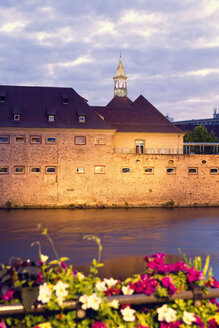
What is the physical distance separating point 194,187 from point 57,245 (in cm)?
1941

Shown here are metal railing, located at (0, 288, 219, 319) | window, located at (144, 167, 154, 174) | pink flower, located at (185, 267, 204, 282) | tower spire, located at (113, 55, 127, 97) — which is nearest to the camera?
metal railing, located at (0, 288, 219, 319)

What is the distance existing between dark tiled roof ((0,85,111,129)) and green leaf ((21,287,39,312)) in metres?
30.3

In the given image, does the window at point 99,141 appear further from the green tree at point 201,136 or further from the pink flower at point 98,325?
the pink flower at point 98,325

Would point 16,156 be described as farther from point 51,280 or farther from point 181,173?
point 51,280

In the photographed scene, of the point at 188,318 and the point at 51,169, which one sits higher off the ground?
the point at 51,169

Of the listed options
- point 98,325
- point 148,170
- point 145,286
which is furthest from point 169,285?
point 148,170

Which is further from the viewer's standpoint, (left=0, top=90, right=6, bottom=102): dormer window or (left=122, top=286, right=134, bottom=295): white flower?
(left=0, top=90, right=6, bottom=102): dormer window

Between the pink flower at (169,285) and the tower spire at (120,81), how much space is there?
148 ft

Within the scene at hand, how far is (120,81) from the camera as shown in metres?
50.3

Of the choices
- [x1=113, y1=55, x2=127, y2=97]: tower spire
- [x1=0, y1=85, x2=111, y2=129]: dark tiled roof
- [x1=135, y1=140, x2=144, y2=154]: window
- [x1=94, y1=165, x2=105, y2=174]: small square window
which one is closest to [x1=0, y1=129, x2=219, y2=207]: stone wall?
[x1=94, y1=165, x2=105, y2=174]: small square window

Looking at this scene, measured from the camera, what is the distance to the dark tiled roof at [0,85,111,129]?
33.2 meters

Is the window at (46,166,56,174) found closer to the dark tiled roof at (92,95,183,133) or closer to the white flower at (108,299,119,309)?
the dark tiled roof at (92,95,183,133)

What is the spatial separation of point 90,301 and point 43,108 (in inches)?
1259

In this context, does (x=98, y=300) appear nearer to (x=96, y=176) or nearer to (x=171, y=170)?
(x=96, y=176)
